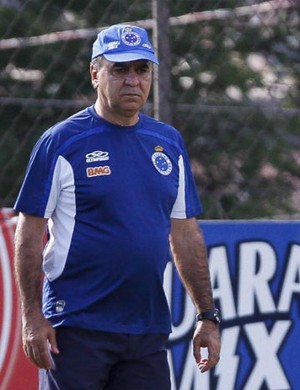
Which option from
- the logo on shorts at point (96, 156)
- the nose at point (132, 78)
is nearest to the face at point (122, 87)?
the nose at point (132, 78)

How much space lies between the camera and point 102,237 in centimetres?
440

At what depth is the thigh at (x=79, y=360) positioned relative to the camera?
445 cm

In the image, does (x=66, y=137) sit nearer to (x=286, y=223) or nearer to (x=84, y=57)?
(x=286, y=223)

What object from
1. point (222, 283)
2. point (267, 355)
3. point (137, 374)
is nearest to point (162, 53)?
point (222, 283)

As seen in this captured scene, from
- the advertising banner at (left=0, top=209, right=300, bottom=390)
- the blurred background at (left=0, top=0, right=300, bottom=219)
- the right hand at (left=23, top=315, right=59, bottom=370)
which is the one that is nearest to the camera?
the right hand at (left=23, top=315, right=59, bottom=370)

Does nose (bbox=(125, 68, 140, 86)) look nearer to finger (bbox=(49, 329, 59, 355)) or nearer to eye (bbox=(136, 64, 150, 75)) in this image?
eye (bbox=(136, 64, 150, 75))

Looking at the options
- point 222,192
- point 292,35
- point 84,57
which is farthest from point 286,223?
point 292,35

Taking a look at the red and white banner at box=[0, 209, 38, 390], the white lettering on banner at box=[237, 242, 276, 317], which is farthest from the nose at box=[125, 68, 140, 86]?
the white lettering on banner at box=[237, 242, 276, 317]

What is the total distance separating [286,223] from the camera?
6.13 metres

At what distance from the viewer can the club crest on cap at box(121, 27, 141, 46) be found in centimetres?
453

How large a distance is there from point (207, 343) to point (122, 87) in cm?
105

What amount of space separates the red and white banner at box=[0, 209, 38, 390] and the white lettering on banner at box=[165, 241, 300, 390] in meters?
0.78

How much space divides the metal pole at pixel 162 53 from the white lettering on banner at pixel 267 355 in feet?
4.01

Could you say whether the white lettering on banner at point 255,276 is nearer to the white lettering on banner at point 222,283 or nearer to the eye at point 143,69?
the white lettering on banner at point 222,283
